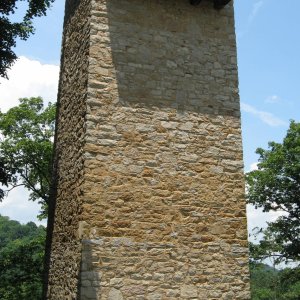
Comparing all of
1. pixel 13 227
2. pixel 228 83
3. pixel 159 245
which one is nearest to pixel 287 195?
pixel 228 83

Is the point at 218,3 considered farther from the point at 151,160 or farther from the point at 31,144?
the point at 31,144

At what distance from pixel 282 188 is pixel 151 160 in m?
13.2

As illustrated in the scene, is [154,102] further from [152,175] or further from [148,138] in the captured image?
[152,175]

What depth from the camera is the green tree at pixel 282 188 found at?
1812 cm

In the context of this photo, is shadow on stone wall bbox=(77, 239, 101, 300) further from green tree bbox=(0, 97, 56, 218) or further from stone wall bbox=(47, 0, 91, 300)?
green tree bbox=(0, 97, 56, 218)

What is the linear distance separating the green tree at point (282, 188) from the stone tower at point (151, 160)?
11.6 meters

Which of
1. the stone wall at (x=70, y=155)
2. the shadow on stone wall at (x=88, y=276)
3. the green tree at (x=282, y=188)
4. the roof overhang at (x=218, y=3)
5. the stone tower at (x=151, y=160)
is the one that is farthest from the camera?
the green tree at (x=282, y=188)

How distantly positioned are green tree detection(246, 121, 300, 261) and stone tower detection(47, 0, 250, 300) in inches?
458

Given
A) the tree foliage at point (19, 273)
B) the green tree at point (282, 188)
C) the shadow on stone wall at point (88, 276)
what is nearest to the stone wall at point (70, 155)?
the shadow on stone wall at point (88, 276)

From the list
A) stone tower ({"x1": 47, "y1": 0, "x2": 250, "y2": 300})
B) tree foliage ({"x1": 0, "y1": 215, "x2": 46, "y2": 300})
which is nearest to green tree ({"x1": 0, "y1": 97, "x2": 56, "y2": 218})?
tree foliage ({"x1": 0, "y1": 215, "x2": 46, "y2": 300})

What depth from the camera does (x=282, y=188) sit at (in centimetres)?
1855

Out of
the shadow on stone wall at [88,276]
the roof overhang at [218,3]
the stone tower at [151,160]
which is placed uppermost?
the roof overhang at [218,3]

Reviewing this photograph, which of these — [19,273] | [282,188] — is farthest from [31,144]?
[282,188]

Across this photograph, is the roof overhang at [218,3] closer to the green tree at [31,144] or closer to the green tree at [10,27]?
the green tree at [10,27]
